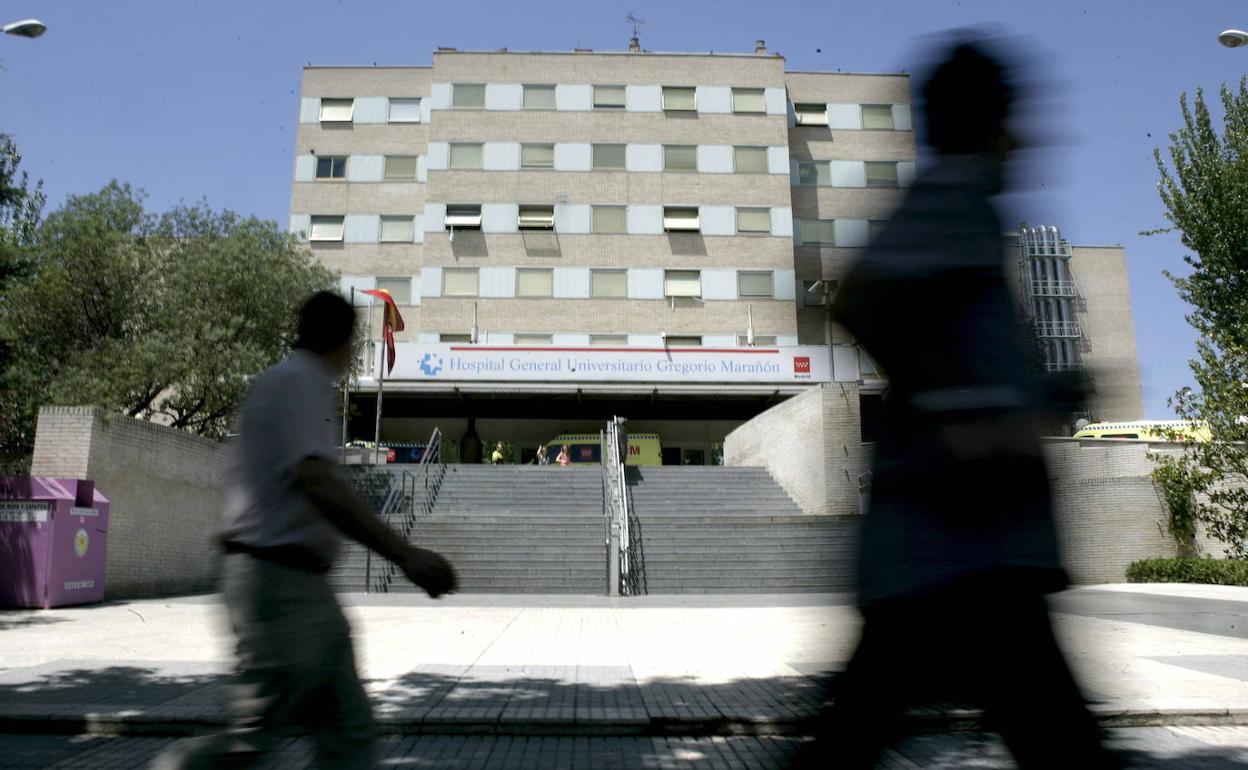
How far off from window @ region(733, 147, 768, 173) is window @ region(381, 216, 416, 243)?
13503 millimetres

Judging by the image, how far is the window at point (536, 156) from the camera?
35.2 m

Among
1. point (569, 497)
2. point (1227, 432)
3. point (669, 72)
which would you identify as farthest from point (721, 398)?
point (1227, 432)

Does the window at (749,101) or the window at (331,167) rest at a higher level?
the window at (749,101)

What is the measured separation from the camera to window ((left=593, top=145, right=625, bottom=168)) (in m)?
35.3

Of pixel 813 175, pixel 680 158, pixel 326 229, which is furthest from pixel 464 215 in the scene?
pixel 813 175

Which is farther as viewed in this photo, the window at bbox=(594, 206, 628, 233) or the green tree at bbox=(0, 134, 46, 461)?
the window at bbox=(594, 206, 628, 233)

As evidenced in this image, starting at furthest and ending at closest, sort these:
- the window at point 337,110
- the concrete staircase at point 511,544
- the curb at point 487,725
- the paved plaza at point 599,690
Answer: the window at point 337,110 < the concrete staircase at point 511,544 < the curb at point 487,725 < the paved plaza at point 599,690

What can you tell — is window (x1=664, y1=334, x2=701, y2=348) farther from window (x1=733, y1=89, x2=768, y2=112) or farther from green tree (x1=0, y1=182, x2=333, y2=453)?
green tree (x1=0, y1=182, x2=333, y2=453)

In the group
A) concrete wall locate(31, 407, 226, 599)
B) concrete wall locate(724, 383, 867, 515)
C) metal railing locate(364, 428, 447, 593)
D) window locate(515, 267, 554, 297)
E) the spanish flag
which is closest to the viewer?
concrete wall locate(31, 407, 226, 599)

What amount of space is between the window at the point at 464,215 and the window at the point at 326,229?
4731 millimetres

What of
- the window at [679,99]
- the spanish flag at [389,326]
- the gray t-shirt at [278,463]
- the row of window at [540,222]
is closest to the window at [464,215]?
the row of window at [540,222]

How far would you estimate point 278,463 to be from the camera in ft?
8.11

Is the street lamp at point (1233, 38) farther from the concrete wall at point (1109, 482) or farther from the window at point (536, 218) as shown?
the window at point (536, 218)

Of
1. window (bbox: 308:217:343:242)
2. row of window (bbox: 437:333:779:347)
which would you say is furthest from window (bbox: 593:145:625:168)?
window (bbox: 308:217:343:242)
